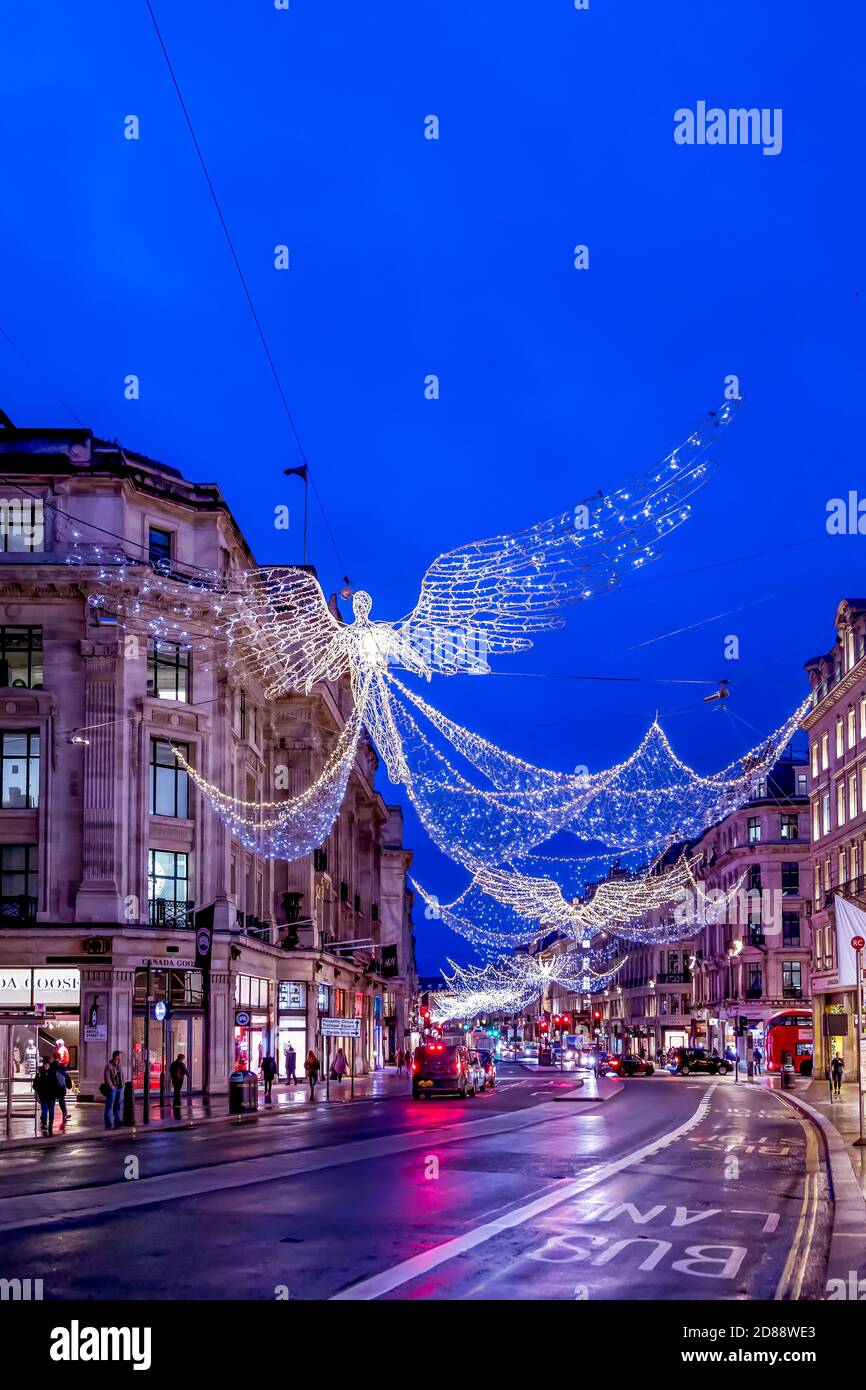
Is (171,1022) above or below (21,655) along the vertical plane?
below

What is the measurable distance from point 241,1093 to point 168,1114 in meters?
2.10

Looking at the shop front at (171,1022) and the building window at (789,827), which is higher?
the building window at (789,827)

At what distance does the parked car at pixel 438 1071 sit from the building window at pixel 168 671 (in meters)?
14.7

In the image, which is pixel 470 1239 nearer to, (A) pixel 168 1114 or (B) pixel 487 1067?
(A) pixel 168 1114

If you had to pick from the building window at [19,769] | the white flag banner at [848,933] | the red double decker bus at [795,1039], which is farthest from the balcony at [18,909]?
the red double decker bus at [795,1039]

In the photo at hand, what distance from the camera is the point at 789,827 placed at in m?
103

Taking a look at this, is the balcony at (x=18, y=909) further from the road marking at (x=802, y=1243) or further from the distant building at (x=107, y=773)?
the road marking at (x=802, y=1243)

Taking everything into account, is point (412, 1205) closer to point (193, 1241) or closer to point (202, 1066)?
point (193, 1241)

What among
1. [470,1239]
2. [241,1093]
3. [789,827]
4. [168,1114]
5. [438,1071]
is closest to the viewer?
[470,1239]

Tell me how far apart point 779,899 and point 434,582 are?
87493 mm

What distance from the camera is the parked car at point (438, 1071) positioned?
4947cm

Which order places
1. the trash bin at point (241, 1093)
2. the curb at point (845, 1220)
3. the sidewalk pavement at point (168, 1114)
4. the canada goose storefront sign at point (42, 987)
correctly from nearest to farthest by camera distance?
the curb at point (845, 1220)
the sidewalk pavement at point (168, 1114)
the trash bin at point (241, 1093)
the canada goose storefront sign at point (42, 987)

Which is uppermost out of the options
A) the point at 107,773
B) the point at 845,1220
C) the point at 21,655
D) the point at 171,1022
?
the point at 21,655

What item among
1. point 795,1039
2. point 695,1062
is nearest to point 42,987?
point 795,1039
